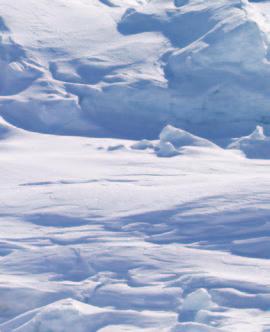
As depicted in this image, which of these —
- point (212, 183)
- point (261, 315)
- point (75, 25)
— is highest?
point (75, 25)

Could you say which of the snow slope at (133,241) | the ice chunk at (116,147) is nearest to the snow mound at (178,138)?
the snow slope at (133,241)

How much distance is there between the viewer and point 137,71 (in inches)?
388

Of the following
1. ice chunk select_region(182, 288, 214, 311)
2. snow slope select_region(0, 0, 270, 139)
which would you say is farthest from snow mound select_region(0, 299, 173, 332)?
snow slope select_region(0, 0, 270, 139)

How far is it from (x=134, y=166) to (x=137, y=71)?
6.82 feet

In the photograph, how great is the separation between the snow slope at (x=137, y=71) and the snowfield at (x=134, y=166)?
17 mm

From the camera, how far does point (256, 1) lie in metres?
12.2

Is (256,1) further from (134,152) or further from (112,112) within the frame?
(134,152)

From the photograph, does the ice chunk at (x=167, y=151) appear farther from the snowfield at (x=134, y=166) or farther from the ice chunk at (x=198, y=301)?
the ice chunk at (x=198, y=301)

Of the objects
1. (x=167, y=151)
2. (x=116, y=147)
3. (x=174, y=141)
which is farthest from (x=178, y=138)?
(x=116, y=147)

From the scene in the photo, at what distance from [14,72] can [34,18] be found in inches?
40.8

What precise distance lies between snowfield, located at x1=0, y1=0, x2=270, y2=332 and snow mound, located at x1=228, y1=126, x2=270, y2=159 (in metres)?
0.01

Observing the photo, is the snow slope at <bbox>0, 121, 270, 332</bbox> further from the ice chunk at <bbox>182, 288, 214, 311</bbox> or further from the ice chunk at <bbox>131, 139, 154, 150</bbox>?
the ice chunk at <bbox>131, 139, 154, 150</bbox>

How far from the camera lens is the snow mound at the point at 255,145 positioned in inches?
340

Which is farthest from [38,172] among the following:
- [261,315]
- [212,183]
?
[261,315]
